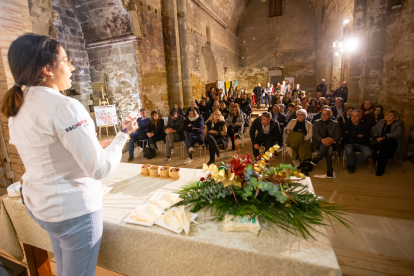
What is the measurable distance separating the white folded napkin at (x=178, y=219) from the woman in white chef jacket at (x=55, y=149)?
393 mm

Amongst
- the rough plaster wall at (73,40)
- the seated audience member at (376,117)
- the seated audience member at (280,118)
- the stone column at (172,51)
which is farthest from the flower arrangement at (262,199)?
the stone column at (172,51)

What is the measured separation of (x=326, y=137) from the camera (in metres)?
4.11

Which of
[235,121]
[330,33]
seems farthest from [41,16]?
[330,33]

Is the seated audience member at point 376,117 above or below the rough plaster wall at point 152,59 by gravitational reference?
below

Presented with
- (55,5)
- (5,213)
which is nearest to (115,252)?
(5,213)

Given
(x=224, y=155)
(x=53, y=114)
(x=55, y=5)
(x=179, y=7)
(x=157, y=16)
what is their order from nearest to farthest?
(x=53, y=114)
(x=224, y=155)
(x=55, y=5)
(x=157, y=16)
(x=179, y=7)

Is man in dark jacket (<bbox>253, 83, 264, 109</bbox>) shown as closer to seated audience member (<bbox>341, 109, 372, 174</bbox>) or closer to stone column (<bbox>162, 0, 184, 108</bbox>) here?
stone column (<bbox>162, 0, 184, 108</bbox>)

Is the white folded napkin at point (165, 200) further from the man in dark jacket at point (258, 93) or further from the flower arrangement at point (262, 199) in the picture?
the man in dark jacket at point (258, 93)

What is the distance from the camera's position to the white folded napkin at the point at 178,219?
1.23m

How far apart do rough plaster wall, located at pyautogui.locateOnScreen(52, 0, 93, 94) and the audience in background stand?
21.3 ft

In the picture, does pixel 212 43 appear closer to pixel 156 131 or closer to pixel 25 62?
pixel 156 131

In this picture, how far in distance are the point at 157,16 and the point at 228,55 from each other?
850cm

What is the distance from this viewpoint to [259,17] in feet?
53.6

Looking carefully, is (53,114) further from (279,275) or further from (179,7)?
(179,7)
